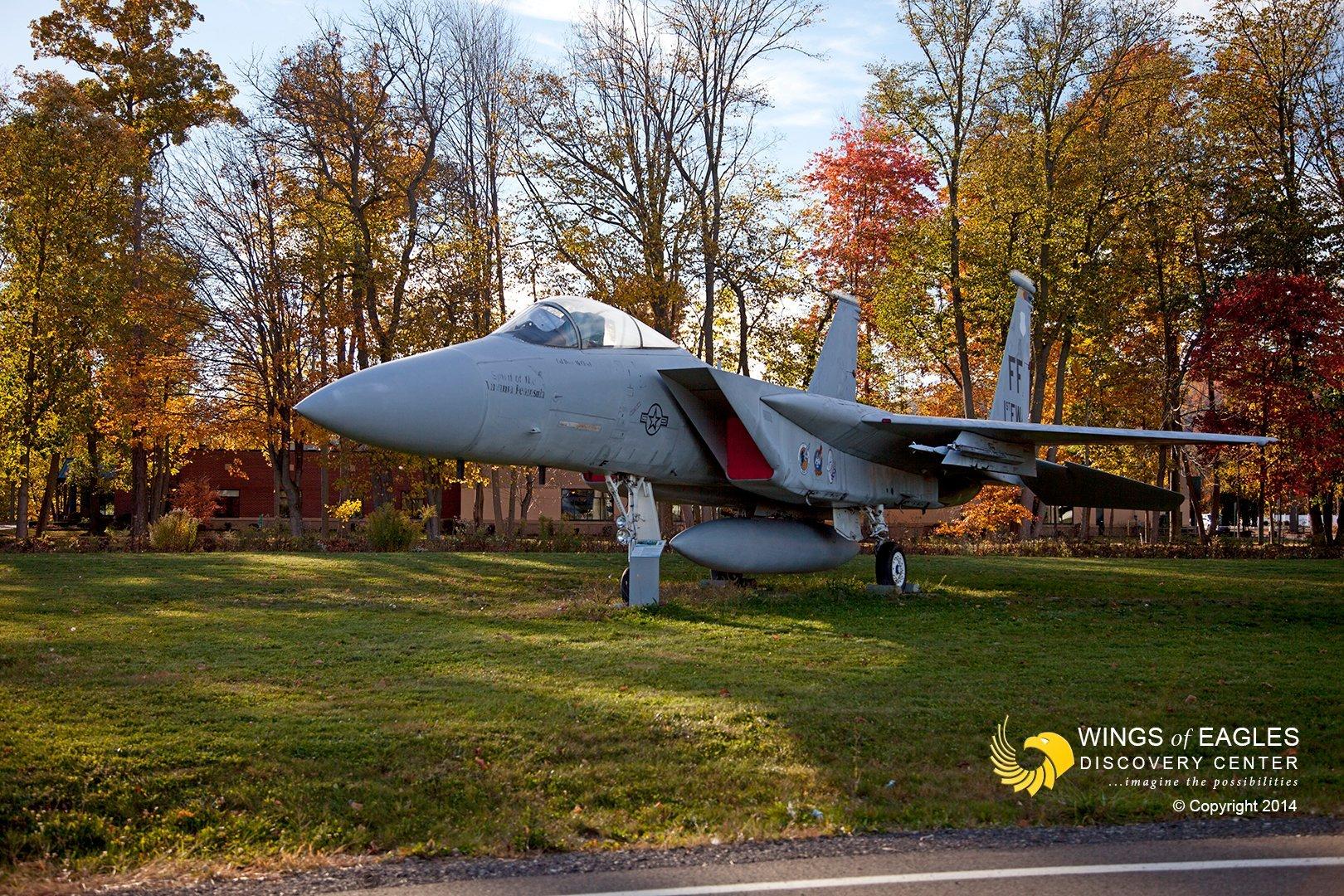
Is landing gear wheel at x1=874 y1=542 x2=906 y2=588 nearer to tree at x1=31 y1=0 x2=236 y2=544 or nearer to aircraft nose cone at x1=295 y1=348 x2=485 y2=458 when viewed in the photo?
aircraft nose cone at x1=295 y1=348 x2=485 y2=458

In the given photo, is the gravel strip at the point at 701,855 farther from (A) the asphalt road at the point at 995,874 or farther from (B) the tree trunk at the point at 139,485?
(B) the tree trunk at the point at 139,485

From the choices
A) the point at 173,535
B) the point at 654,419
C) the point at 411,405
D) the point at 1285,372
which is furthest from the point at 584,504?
the point at 411,405

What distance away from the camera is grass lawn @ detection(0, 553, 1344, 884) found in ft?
17.2

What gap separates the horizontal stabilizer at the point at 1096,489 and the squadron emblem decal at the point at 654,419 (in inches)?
278

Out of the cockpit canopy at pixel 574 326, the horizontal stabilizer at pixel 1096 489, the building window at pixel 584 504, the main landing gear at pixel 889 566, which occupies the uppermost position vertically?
the cockpit canopy at pixel 574 326

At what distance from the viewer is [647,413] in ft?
39.9

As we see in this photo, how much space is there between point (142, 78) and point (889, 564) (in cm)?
2430

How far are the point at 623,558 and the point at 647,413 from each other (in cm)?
803

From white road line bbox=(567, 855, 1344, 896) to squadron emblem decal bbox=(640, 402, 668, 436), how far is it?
7973mm

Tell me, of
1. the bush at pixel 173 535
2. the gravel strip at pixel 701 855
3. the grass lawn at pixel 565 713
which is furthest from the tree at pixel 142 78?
the gravel strip at pixel 701 855

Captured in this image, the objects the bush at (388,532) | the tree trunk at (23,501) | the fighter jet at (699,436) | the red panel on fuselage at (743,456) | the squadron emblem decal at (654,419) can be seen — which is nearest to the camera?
the fighter jet at (699,436)

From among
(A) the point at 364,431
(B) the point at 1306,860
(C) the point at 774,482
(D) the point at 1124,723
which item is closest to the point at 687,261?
(C) the point at 774,482

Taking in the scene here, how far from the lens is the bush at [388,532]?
2209cm

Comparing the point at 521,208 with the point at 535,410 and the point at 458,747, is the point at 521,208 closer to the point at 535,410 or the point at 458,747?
the point at 535,410
